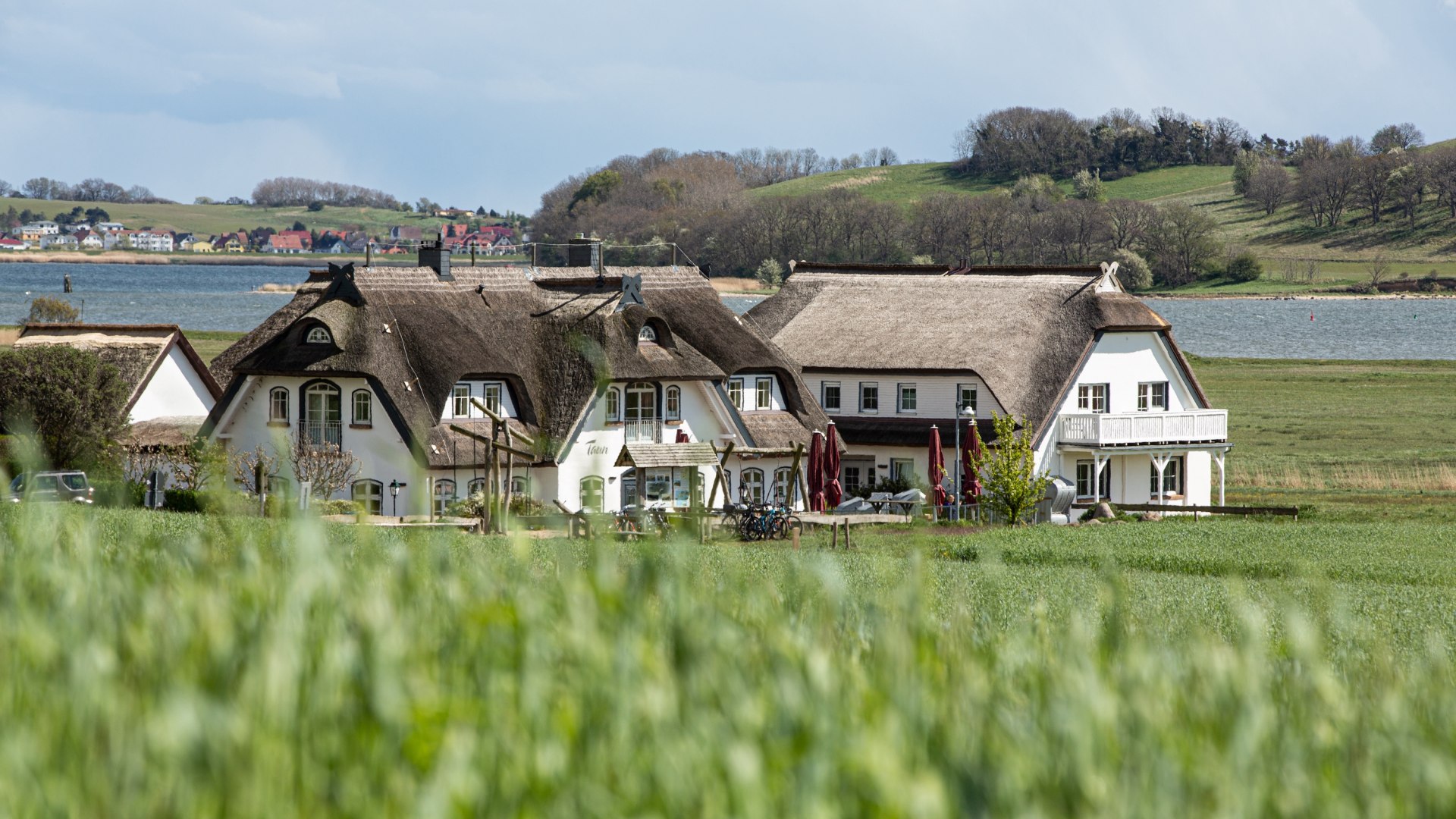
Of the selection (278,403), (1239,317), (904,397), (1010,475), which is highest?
(1239,317)

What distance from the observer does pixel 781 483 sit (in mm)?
47656

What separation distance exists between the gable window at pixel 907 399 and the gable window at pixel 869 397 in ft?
2.24

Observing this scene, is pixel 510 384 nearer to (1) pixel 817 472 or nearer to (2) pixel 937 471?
(1) pixel 817 472

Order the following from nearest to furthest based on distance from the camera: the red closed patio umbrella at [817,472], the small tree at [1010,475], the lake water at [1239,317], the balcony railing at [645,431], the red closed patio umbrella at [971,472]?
the small tree at [1010,475], the red closed patio umbrella at [971,472], the red closed patio umbrella at [817,472], the balcony railing at [645,431], the lake water at [1239,317]

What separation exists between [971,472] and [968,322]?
851 cm

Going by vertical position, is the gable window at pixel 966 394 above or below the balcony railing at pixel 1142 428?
above

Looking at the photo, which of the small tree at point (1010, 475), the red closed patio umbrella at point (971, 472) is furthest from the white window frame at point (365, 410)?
the small tree at point (1010, 475)

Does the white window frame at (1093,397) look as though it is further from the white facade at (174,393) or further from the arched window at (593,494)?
Result: the arched window at (593,494)

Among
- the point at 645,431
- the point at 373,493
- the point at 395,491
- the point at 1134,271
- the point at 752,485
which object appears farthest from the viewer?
the point at 1134,271

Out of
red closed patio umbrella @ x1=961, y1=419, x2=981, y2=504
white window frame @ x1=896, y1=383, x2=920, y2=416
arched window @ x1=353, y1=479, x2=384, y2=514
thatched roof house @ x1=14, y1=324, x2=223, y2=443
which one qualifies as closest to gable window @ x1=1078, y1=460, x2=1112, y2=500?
white window frame @ x1=896, y1=383, x2=920, y2=416

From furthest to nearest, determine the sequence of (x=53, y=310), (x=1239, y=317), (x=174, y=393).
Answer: (x=1239, y=317)
(x=53, y=310)
(x=174, y=393)

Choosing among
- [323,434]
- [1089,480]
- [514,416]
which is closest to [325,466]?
[323,434]

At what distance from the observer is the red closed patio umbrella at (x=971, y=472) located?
43156 mm

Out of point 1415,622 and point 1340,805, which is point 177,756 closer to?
point 1340,805
